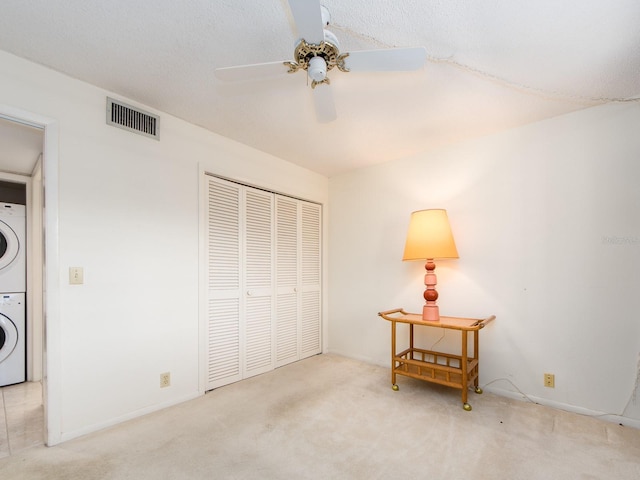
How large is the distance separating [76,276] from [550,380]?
10.8 feet

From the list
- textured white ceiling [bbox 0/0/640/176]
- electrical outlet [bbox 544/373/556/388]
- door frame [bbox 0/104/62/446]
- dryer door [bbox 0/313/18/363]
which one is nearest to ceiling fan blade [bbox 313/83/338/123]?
textured white ceiling [bbox 0/0/640/176]

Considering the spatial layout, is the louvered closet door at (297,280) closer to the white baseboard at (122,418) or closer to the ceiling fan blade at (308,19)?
the white baseboard at (122,418)

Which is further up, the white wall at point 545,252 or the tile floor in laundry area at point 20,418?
the white wall at point 545,252

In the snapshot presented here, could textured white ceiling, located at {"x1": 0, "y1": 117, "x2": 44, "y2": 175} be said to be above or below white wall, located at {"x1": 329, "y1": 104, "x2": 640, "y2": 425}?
above

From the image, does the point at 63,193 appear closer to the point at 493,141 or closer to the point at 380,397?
the point at 380,397

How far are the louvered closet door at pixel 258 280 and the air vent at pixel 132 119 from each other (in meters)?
0.91

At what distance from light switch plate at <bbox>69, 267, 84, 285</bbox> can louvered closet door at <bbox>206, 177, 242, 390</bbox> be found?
864 mm

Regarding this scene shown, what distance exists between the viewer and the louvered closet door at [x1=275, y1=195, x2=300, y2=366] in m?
3.18

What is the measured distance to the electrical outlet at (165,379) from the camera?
7.32ft

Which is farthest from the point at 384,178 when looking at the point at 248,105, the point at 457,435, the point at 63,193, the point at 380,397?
the point at 63,193

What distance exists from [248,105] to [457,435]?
254 centimetres

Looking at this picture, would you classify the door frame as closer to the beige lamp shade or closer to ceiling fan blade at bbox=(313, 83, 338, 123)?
ceiling fan blade at bbox=(313, 83, 338, 123)

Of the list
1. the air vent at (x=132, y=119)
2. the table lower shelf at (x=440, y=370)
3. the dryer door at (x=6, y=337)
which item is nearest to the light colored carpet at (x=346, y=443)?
the table lower shelf at (x=440, y=370)

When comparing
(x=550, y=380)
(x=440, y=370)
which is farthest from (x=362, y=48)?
(x=550, y=380)
